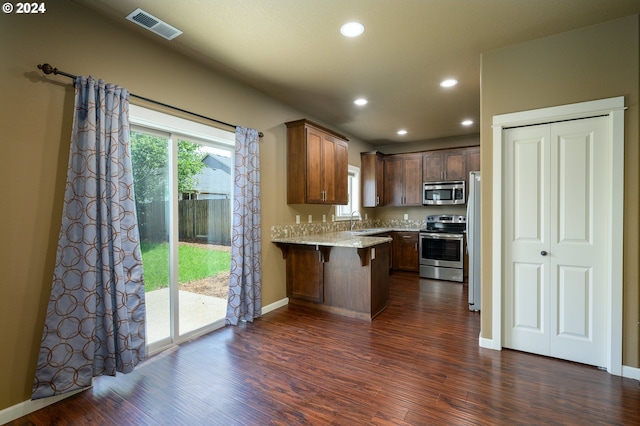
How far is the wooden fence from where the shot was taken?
110 inches

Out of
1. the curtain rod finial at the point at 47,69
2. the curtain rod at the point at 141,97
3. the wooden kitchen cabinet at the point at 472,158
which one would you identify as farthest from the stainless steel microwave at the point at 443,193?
the curtain rod finial at the point at 47,69

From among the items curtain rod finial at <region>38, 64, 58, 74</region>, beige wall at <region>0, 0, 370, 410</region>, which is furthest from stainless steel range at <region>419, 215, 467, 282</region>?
curtain rod finial at <region>38, 64, 58, 74</region>

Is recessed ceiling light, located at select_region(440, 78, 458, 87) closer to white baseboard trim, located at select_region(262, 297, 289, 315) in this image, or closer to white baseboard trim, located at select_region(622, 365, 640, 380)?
white baseboard trim, located at select_region(622, 365, 640, 380)

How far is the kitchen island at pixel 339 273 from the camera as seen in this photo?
3.64 meters

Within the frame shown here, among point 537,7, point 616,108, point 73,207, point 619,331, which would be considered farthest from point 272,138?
point 619,331

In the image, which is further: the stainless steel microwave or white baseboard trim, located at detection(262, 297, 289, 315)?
the stainless steel microwave

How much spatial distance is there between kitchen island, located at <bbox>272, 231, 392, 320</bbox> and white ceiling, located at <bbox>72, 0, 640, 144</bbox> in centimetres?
198

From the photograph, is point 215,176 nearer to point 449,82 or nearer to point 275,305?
point 275,305

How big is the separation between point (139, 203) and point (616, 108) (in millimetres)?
4149

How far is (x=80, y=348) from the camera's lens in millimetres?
2098

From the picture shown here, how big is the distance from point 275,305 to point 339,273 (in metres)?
Answer: 1.01

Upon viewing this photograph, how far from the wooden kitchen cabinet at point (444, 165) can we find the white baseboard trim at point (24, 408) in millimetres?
6286

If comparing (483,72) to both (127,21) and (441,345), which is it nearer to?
(441,345)

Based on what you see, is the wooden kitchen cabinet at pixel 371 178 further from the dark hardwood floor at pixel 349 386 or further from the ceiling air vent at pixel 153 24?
the ceiling air vent at pixel 153 24
